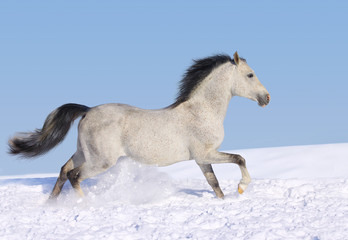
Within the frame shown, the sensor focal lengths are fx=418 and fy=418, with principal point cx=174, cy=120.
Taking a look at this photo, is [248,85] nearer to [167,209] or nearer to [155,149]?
[155,149]

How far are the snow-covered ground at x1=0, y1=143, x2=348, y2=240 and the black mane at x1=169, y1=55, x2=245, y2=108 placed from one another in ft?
5.22

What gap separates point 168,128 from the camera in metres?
6.07

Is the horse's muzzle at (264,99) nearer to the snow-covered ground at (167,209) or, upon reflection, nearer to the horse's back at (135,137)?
the horse's back at (135,137)

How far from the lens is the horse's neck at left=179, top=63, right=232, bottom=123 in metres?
6.25

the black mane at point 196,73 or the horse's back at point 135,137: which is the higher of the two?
the black mane at point 196,73

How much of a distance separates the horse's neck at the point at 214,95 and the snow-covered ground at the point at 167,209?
1.36 metres

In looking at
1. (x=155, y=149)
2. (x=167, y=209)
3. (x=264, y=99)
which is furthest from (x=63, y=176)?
(x=264, y=99)

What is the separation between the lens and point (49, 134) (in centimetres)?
678

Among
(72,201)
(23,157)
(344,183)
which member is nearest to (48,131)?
(23,157)

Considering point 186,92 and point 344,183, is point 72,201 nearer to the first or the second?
point 186,92

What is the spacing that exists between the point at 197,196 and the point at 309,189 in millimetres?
1885

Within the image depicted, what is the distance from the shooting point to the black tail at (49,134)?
260 inches

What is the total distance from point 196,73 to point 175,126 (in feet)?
3.06

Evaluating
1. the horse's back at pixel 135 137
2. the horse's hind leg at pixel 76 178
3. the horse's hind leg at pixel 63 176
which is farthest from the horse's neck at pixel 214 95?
the horse's hind leg at pixel 63 176
